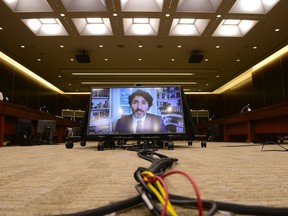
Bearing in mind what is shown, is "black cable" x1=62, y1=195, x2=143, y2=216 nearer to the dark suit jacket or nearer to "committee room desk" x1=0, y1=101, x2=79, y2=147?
the dark suit jacket

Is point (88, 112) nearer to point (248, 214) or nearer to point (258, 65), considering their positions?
point (248, 214)

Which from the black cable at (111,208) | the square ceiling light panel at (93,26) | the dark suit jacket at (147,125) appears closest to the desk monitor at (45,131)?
the square ceiling light panel at (93,26)

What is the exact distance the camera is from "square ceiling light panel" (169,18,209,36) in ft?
17.3

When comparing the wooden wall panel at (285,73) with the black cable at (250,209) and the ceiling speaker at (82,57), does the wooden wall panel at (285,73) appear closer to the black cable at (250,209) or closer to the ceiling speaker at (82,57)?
the ceiling speaker at (82,57)

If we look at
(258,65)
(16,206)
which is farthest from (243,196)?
(258,65)

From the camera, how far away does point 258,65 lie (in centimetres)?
849

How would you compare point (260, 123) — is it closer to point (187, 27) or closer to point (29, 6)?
point (187, 27)

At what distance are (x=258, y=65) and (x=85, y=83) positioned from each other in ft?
22.9

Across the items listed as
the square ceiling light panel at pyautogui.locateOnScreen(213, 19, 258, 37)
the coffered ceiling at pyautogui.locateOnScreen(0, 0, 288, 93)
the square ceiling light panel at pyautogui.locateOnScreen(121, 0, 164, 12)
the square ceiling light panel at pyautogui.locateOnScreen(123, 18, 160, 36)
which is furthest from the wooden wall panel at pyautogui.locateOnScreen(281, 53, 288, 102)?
the square ceiling light panel at pyautogui.locateOnScreen(121, 0, 164, 12)

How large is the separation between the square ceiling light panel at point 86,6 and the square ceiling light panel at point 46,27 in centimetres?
71

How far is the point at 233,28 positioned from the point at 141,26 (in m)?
2.19

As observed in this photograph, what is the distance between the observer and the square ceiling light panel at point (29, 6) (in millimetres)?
4397

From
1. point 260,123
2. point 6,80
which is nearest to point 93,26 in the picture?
point 6,80

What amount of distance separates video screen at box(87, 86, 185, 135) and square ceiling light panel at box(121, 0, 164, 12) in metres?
2.89
